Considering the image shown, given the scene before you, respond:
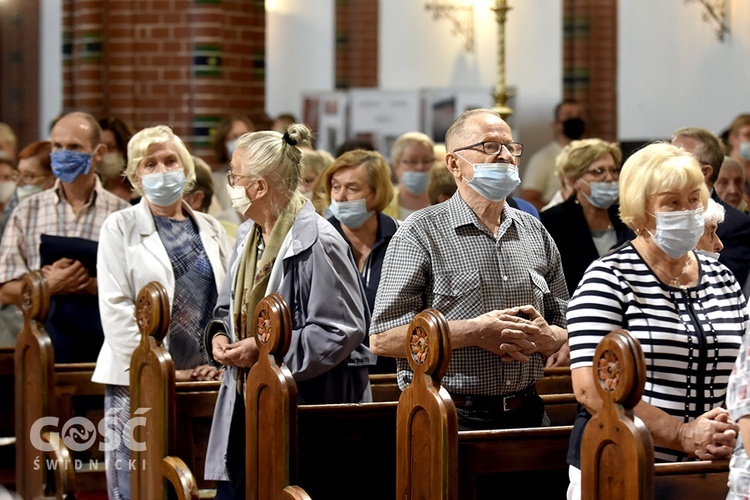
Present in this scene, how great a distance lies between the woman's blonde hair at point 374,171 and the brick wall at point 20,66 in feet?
20.1

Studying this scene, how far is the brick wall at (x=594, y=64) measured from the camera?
43.2 feet

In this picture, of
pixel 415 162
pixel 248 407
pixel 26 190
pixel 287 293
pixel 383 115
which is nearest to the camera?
pixel 248 407

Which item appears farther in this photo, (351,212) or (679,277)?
(351,212)

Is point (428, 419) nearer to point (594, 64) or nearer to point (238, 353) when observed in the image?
point (238, 353)

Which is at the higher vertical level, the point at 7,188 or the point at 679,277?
the point at 7,188

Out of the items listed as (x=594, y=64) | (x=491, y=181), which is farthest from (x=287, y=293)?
(x=594, y=64)

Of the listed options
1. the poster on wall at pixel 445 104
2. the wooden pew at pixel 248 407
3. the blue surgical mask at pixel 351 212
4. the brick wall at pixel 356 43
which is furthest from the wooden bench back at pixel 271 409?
the brick wall at pixel 356 43

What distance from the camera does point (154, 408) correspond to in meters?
4.90

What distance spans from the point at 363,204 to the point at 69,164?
58.3 inches

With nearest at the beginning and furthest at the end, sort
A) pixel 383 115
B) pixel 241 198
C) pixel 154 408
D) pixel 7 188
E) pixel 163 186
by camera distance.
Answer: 1. pixel 241 198
2. pixel 154 408
3. pixel 163 186
4. pixel 7 188
5. pixel 383 115

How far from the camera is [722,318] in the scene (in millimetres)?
3592

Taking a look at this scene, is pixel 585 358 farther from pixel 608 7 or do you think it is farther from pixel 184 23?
pixel 608 7

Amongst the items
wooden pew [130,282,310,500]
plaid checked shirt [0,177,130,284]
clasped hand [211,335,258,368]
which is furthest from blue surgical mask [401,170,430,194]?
clasped hand [211,335,258,368]

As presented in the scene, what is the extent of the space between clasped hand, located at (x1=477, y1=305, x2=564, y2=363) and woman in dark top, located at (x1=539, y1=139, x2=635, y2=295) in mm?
1924
